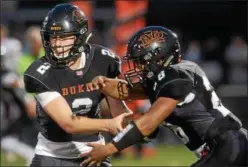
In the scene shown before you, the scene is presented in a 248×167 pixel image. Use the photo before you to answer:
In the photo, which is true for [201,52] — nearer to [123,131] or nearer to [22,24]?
[22,24]

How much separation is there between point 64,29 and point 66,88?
402mm

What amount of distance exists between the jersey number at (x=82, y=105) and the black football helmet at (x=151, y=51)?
0.46m

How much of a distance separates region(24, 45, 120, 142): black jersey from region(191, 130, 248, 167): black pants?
37.5 inches

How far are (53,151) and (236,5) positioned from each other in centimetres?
1190

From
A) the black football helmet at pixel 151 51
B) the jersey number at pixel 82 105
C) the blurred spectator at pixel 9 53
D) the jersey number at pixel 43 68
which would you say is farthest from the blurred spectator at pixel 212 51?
the black football helmet at pixel 151 51

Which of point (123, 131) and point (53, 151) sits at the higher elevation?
point (123, 131)

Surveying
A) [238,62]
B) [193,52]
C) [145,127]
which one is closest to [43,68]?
[145,127]

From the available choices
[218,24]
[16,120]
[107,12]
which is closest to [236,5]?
[218,24]

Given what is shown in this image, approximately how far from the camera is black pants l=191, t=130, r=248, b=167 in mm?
4605

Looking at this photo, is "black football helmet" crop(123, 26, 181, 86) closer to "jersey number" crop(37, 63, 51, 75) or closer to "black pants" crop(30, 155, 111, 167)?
"jersey number" crop(37, 63, 51, 75)

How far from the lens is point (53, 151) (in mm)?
5203

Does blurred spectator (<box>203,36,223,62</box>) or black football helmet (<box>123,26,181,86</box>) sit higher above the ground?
black football helmet (<box>123,26,181,86</box>)

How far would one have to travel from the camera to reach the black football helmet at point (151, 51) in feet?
15.4

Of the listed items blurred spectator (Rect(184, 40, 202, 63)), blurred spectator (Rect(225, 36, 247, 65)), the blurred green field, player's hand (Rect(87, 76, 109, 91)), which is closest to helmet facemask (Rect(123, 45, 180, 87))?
player's hand (Rect(87, 76, 109, 91))
